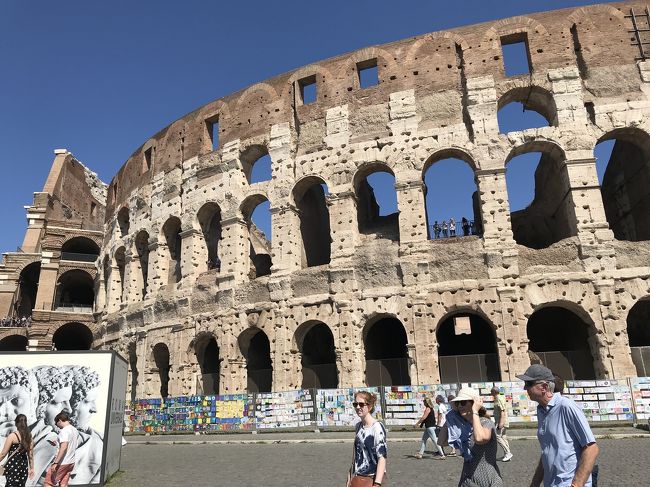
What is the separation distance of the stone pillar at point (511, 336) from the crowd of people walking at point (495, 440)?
32.0 feet

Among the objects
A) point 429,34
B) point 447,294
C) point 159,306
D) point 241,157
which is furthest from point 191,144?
point 447,294

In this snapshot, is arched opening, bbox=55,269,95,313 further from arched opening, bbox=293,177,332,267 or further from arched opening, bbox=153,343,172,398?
arched opening, bbox=293,177,332,267

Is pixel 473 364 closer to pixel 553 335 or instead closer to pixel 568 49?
pixel 553 335

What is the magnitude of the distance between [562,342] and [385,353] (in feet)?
18.1

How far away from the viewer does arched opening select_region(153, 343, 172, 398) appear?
18.8m

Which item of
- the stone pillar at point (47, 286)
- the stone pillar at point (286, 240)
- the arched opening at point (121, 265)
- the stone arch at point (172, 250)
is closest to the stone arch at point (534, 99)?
the stone pillar at point (286, 240)

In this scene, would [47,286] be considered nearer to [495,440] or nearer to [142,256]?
[142,256]

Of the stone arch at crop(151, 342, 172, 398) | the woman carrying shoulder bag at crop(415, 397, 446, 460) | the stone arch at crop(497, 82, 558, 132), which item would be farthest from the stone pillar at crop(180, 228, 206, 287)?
the woman carrying shoulder bag at crop(415, 397, 446, 460)

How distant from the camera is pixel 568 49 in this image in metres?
15.0

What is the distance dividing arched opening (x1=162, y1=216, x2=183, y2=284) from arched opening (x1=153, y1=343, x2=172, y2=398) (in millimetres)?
2554

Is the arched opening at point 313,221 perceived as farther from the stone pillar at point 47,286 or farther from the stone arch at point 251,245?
the stone pillar at point 47,286

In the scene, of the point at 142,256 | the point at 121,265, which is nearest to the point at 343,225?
the point at 142,256

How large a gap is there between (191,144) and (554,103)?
13.0m

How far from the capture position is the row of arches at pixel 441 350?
13.4 meters
